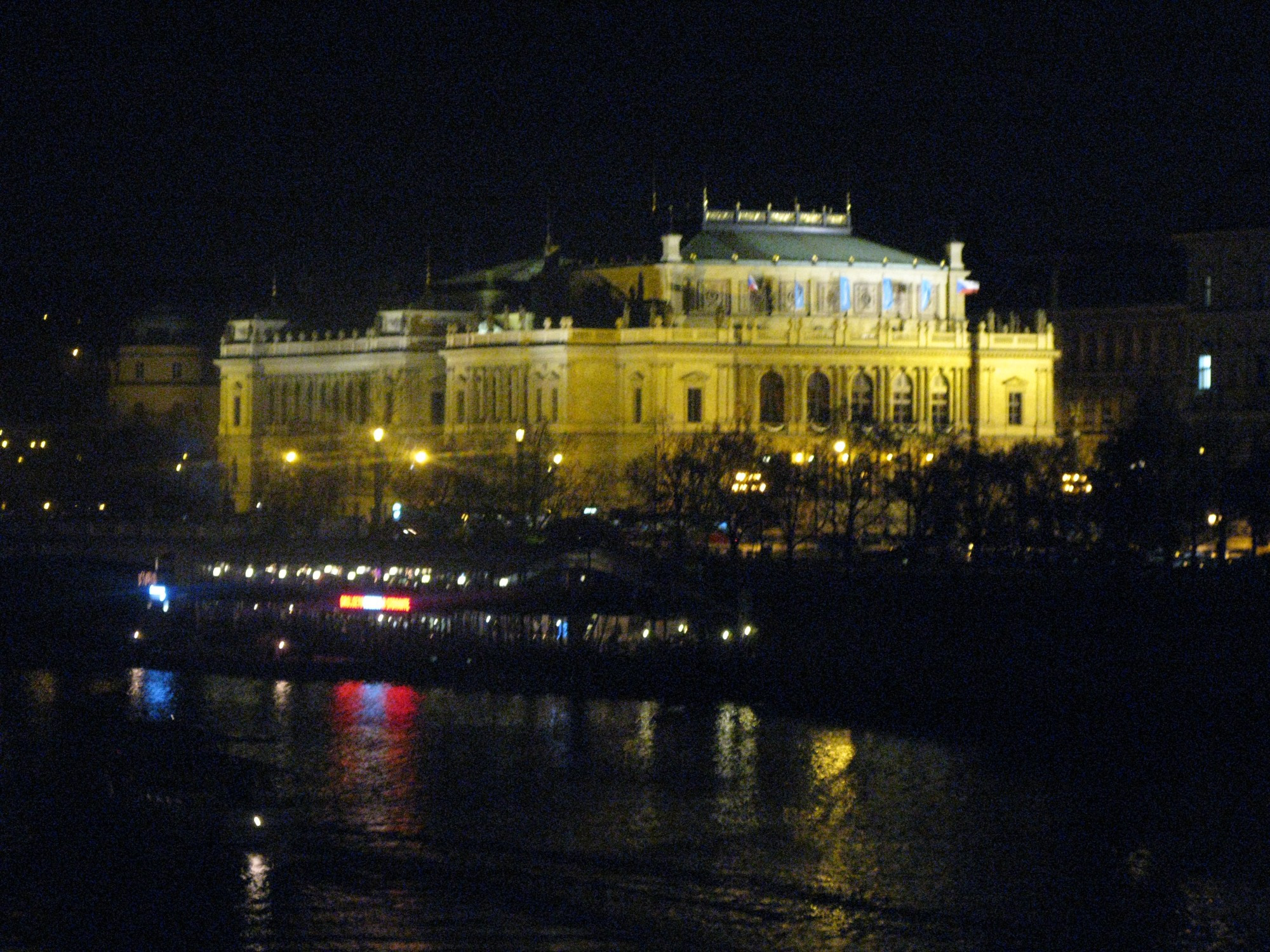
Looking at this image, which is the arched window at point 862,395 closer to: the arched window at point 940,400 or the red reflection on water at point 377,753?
the arched window at point 940,400

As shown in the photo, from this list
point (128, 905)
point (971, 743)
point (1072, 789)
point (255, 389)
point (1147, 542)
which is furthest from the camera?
point (255, 389)

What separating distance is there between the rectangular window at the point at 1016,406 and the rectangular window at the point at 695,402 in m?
11.4

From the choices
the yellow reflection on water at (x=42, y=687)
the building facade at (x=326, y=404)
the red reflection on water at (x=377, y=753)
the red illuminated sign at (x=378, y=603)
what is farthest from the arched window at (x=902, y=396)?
the yellow reflection on water at (x=42, y=687)

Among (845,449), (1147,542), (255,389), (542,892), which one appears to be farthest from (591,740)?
(255,389)

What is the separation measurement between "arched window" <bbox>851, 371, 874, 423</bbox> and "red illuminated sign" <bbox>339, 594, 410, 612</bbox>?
131 ft

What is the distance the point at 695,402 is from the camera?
10962 cm

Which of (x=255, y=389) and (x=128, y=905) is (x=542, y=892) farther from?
(x=255, y=389)

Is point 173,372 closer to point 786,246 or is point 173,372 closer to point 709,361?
point 786,246

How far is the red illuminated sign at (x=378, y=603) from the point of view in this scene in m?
71.6

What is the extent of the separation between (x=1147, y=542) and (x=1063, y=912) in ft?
98.6

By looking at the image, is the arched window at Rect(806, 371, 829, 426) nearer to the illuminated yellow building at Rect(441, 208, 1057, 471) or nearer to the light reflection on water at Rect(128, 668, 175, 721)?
the illuminated yellow building at Rect(441, 208, 1057, 471)

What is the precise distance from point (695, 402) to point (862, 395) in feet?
20.1

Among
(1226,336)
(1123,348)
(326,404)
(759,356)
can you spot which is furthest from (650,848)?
(326,404)

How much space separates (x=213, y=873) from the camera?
46312 millimetres
